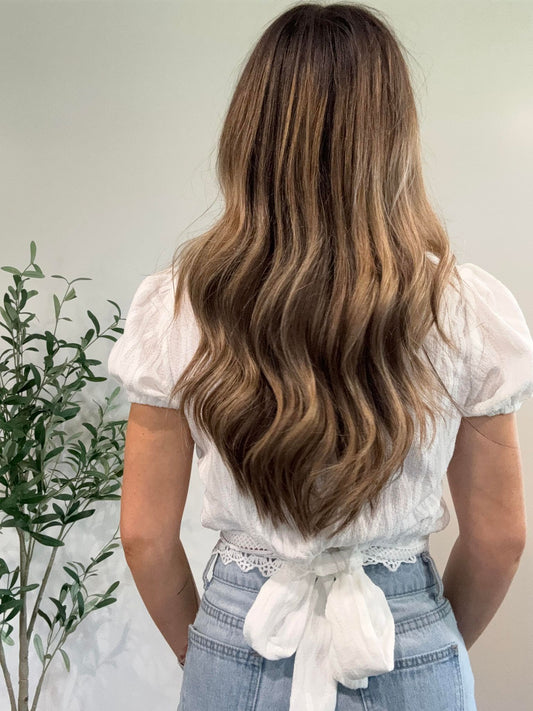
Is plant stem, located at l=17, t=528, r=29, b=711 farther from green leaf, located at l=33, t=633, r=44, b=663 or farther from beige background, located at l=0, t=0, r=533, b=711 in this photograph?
beige background, located at l=0, t=0, r=533, b=711

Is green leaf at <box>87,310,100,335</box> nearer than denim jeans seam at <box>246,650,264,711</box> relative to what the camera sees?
No

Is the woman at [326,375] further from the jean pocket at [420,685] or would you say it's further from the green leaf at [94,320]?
the green leaf at [94,320]

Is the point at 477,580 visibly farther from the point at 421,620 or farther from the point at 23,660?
the point at 23,660

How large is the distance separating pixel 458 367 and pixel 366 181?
23cm

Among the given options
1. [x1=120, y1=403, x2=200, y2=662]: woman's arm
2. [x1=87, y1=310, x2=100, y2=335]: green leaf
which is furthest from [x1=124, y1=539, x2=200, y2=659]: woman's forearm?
[x1=87, y1=310, x2=100, y2=335]: green leaf

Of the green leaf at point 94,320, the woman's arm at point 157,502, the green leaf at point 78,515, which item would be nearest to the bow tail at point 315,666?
the woman's arm at point 157,502

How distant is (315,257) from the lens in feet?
2.23

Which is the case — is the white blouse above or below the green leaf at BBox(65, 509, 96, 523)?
above

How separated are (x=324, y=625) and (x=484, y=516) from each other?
0.83 ft

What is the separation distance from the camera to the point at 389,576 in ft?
2.48

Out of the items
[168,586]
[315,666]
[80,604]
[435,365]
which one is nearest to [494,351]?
[435,365]

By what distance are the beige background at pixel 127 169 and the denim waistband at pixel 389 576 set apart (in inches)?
40.3

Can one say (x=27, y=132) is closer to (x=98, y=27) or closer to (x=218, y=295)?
(x=98, y=27)

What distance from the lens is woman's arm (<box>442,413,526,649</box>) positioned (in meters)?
0.77
